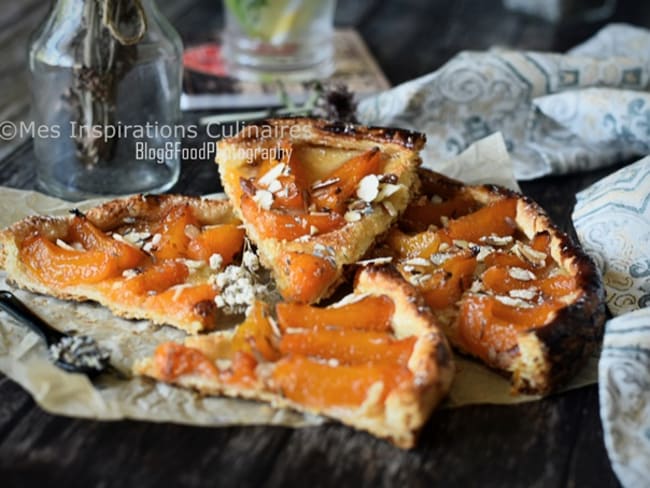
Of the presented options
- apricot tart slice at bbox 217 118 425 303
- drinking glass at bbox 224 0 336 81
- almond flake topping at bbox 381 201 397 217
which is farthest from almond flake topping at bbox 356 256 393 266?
drinking glass at bbox 224 0 336 81

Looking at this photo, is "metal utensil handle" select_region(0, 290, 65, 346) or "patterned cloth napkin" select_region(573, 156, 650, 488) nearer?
"patterned cloth napkin" select_region(573, 156, 650, 488)

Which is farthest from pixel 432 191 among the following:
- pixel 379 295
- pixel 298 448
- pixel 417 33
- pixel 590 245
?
pixel 417 33

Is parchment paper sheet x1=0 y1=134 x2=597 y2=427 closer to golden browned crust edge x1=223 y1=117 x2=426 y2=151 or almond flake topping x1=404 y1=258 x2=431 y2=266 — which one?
almond flake topping x1=404 y1=258 x2=431 y2=266

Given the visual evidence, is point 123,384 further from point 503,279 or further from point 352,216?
point 503,279

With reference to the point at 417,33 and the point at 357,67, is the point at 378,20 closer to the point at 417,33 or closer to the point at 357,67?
the point at 417,33

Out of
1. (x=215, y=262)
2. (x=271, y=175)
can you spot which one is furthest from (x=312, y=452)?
(x=271, y=175)

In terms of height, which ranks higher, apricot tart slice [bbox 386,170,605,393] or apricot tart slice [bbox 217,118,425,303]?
apricot tart slice [bbox 217,118,425,303]
